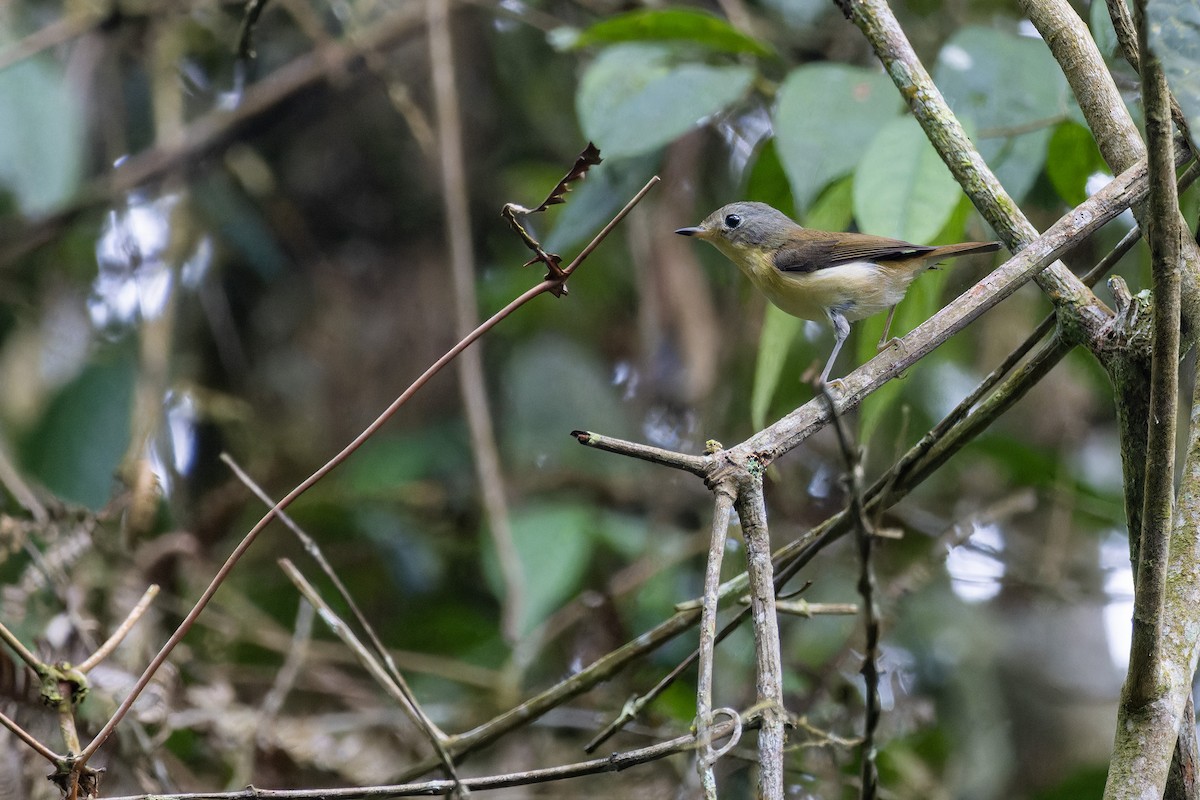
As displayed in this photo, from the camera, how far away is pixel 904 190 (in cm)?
204

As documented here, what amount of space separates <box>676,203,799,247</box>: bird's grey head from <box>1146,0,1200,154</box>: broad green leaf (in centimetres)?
154

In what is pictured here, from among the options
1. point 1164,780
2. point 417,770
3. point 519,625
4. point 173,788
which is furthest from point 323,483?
point 1164,780

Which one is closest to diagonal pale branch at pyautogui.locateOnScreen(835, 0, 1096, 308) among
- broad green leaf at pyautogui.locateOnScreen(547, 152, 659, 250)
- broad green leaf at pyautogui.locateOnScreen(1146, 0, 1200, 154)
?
broad green leaf at pyautogui.locateOnScreen(1146, 0, 1200, 154)

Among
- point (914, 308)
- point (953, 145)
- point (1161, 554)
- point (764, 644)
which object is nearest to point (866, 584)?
point (764, 644)

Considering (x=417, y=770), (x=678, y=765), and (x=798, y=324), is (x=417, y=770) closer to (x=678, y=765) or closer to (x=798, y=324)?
(x=678, y=765)

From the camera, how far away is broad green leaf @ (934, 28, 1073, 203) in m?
2.33

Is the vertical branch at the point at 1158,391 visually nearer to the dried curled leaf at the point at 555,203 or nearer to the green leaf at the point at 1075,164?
the dried curled leaf at the point at 555,203

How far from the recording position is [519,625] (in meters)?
3.03

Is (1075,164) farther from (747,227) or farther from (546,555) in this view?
(546,555)

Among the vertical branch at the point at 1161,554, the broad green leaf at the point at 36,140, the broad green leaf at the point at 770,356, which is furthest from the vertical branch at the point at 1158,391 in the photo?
the broad green leaf at the point at 36,140

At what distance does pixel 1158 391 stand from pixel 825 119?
1255 millimetres

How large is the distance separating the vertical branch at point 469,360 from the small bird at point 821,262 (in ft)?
3.45

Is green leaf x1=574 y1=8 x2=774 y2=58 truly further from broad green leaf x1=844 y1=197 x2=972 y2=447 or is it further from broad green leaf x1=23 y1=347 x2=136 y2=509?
broad green leaf x1=23 y1=347 x2=136 y2=509

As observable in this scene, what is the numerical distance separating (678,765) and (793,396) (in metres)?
1.20
